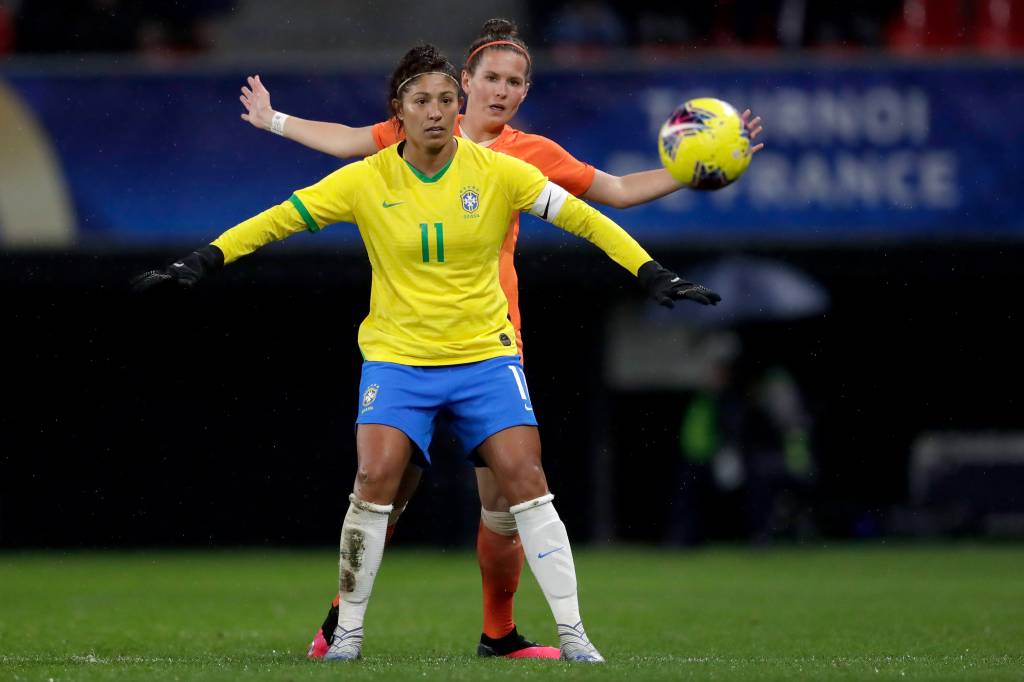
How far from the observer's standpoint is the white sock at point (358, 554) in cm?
678

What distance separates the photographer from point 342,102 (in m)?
15.6

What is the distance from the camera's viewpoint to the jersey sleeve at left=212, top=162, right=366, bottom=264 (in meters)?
6.73

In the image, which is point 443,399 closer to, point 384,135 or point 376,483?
point 376,483

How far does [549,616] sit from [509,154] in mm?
3574

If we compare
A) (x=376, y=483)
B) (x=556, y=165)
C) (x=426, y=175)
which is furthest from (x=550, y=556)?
(x=556, y=165)

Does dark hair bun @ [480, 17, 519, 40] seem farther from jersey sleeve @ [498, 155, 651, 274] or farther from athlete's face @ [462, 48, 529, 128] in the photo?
jersey sleeve @ [498, 155, 651, 274]

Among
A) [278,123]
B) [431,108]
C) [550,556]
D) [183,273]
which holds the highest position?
[278,123]

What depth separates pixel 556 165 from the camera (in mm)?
7602

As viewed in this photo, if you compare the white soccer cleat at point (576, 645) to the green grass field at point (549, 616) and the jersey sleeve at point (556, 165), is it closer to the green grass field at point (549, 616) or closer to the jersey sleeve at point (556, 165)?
the green grass field at point (549, 616)

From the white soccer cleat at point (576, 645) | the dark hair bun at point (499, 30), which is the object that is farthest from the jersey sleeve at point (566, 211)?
the white soccer cleat at point (576, 645)

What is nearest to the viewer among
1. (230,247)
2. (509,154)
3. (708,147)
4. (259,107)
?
(230,247)

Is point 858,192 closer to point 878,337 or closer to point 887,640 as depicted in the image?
point 878,337

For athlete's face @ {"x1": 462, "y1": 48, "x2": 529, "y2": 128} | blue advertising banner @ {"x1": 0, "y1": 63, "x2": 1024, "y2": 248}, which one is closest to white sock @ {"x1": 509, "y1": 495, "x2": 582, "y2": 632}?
athlete's face @ {"x1": 462, "y1": 48, "x2": 529, "y2": 128}

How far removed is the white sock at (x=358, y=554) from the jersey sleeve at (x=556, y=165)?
168 cm
